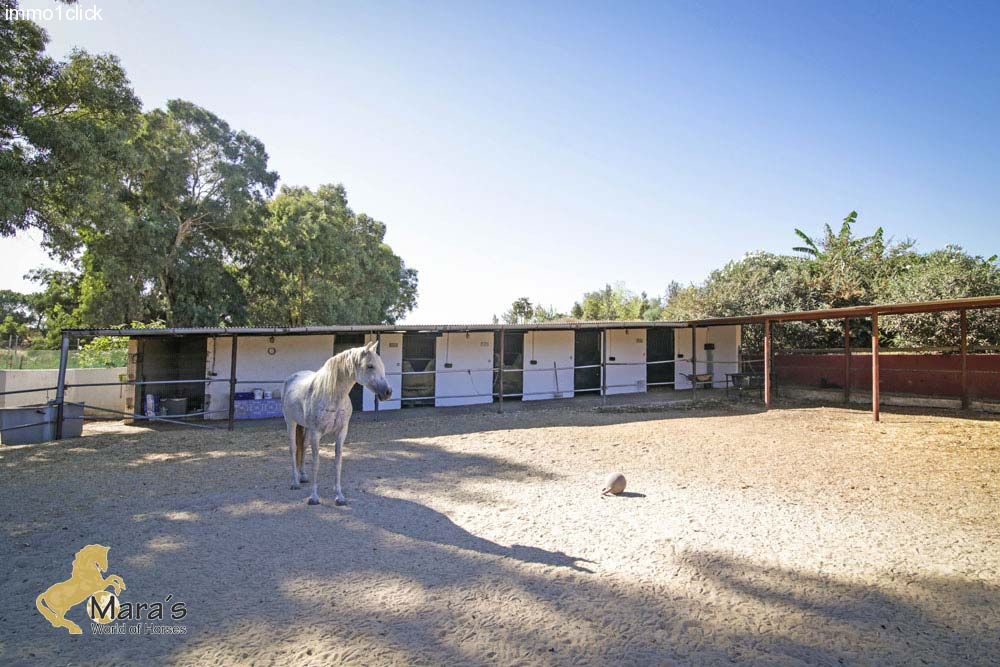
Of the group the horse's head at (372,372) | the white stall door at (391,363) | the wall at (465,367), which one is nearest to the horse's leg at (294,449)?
the horse's head at (372,372)

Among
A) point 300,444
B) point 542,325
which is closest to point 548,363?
point 542,325

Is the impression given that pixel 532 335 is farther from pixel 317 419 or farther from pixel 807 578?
pixel 807 578

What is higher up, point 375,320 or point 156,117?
point 156,117

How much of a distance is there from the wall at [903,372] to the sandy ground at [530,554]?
546cm

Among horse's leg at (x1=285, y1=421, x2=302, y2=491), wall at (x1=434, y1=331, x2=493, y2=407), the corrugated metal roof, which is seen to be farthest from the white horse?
wall at (x1=434, y1=331, x2=493, y2=407)

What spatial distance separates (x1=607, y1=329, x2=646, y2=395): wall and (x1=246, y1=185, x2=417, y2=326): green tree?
11.0 meters

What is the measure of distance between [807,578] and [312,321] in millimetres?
20028

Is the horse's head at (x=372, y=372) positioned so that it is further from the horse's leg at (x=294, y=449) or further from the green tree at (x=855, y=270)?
the green tree at (x=855, y=270)

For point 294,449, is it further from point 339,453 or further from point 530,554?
point 530,554

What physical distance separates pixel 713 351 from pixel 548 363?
656 centimetres

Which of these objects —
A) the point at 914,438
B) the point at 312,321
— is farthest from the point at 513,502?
the point at 312,321

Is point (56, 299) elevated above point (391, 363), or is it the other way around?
point (56, 299)

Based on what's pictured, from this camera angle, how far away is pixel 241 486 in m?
6.21

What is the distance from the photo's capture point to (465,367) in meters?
14.1
